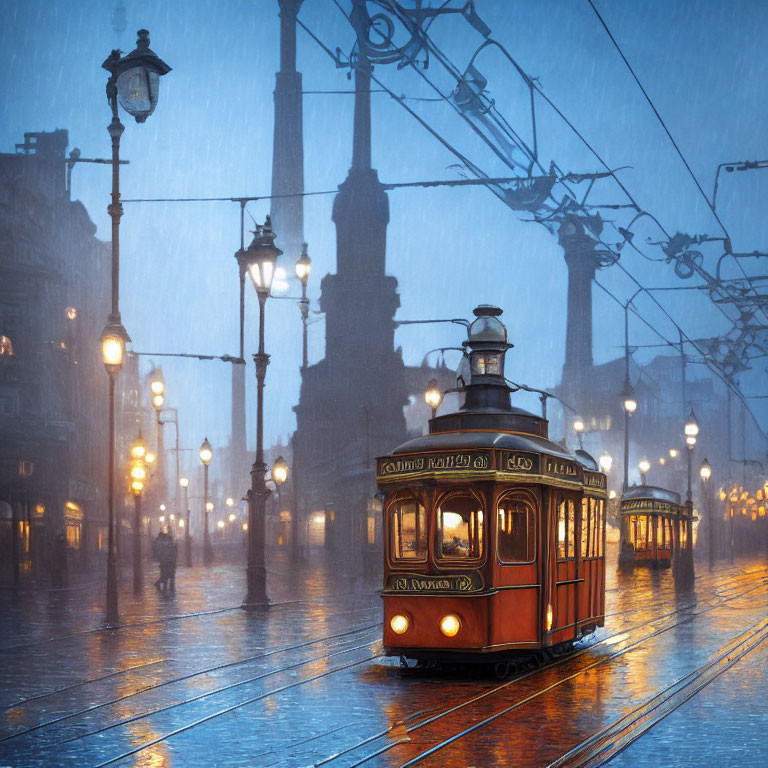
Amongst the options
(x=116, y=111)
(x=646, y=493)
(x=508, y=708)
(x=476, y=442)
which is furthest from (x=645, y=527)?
(x=508, y=708)

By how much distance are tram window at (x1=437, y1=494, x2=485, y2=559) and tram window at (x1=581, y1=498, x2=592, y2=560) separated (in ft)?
8.54

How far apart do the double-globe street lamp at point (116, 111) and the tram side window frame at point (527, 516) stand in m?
7.67

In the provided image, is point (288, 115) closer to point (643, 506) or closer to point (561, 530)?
point (643, 506)

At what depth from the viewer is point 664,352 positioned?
150 metres

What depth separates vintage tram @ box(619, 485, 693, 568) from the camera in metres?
42.8

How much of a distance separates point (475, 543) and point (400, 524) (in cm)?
108

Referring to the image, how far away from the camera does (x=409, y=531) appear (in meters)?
14.4

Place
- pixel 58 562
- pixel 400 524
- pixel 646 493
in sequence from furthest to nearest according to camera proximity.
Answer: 1. pixel 646 493
2. pixel 58 562
3. pixel 400 524

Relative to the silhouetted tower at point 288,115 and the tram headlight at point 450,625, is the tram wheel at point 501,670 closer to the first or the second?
the tram headlight at point 450,625

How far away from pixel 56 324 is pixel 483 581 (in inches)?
1543

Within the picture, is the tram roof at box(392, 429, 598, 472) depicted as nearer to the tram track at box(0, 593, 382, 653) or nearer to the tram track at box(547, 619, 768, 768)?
the tram track at box(547, 619, 768, 768)

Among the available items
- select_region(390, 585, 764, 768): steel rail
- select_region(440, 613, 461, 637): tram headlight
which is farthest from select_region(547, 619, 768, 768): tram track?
select_region(440, 613, 461, 637): tram headlight

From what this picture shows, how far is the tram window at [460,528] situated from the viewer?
45.7 ft

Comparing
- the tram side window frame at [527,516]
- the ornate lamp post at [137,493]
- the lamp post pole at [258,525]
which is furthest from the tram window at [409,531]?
the ornate lamp post at [137,493]
